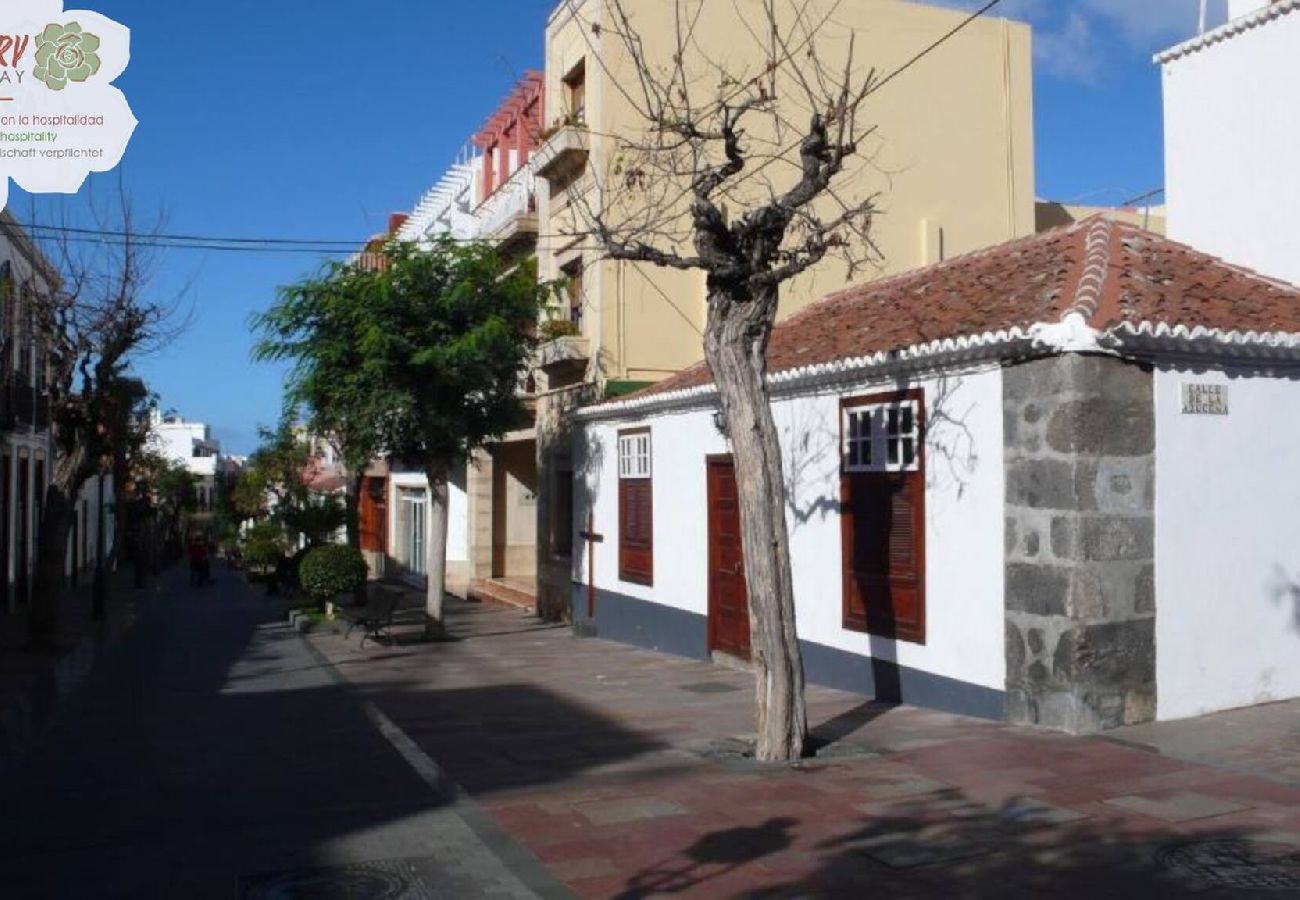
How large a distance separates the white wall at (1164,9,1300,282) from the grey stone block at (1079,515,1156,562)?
517 cm

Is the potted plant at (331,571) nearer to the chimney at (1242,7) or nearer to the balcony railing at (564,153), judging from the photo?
the balcony railing at (564,153)

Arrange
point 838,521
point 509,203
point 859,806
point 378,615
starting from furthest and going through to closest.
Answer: point 509,203, point 378,615, point 838,521, point 859,806

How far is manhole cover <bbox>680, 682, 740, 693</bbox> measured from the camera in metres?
12.3

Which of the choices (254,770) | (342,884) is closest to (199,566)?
(254,770)

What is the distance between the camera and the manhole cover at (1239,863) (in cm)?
570

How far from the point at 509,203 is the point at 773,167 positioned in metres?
6.45

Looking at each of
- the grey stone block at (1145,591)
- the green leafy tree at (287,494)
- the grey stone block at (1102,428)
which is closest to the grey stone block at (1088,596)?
the grey stone block at (1145,591)

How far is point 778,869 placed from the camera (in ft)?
20.3

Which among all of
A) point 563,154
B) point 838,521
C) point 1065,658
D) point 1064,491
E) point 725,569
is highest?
point 563,154

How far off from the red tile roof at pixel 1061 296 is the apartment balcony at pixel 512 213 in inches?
344

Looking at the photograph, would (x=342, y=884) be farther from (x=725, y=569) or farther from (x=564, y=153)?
(x=564, y=153)

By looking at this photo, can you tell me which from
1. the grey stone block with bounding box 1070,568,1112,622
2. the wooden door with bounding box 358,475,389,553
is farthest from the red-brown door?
the wooden door with bounding box 358,475,389,553

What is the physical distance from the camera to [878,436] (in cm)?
1105

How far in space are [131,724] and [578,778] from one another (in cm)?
500
